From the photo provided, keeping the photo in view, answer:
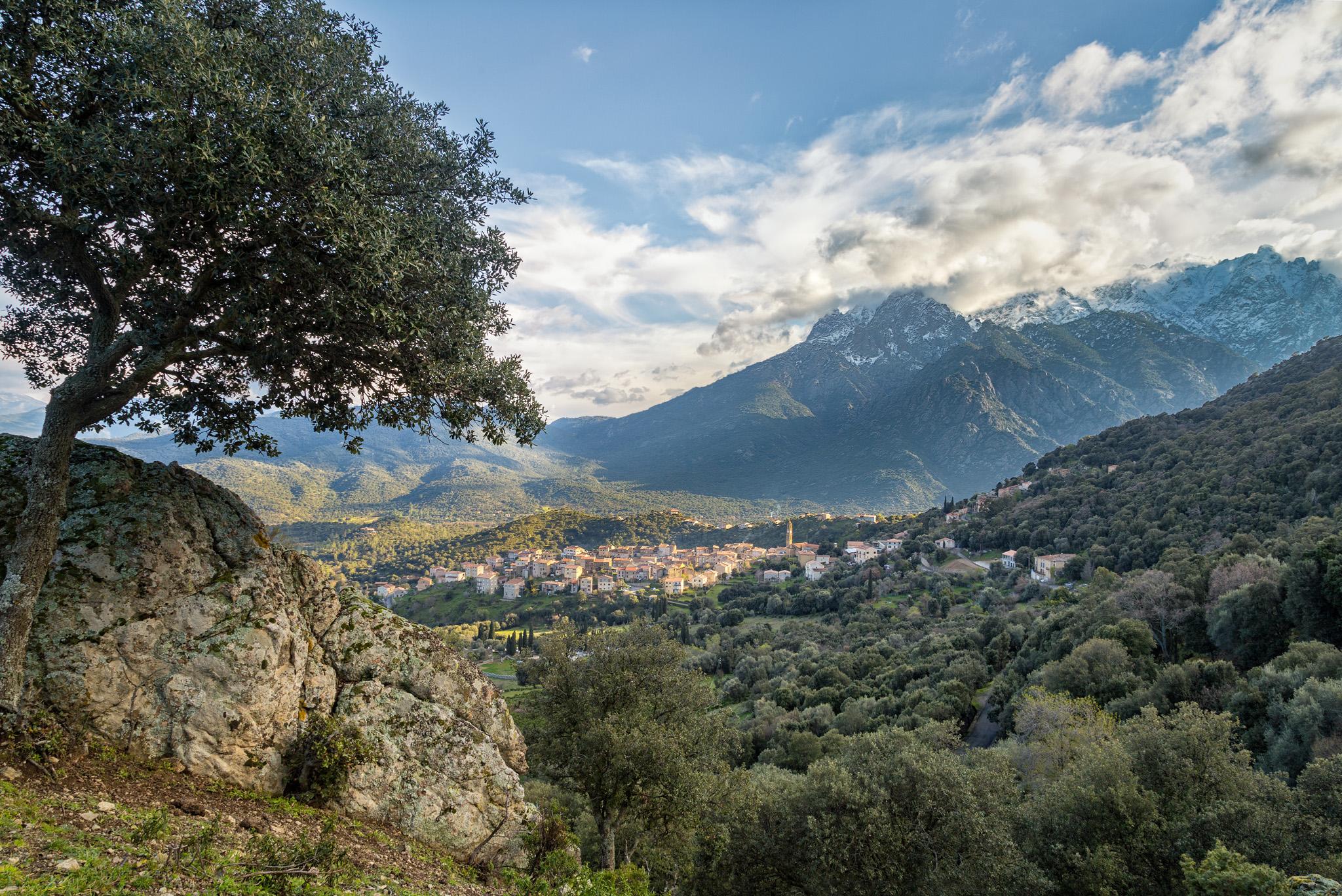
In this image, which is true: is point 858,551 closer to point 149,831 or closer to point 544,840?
point 544,840

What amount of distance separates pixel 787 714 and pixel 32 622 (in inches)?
1762

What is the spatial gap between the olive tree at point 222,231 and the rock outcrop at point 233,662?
712 mm

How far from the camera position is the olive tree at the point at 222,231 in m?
6.28

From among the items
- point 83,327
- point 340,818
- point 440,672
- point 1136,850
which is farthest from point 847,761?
point 83,327

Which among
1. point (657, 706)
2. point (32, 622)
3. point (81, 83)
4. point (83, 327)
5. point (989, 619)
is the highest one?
point (81, 83)

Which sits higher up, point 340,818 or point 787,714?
point 340,818

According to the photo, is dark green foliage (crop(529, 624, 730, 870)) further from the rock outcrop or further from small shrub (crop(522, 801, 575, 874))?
the rock outcrop

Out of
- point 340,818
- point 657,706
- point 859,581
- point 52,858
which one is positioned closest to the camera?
point 52,858

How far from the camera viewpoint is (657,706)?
17297 mm

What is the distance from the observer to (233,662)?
7766mm

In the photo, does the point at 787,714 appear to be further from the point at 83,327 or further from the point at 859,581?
the point at 859,581

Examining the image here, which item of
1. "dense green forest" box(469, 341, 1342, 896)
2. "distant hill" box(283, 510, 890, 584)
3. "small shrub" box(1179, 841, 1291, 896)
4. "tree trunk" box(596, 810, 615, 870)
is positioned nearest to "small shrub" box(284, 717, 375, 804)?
"dense green forest" box(469, 341, 1342, 896)

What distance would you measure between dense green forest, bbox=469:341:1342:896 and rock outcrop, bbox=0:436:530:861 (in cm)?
267

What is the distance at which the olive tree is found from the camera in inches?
247
